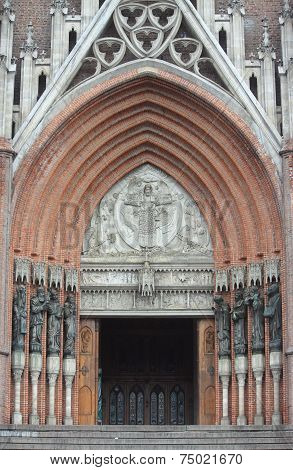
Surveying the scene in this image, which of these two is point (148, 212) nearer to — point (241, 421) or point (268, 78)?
point (268, 78)

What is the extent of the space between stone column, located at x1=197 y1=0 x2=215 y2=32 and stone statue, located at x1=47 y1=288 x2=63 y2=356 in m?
7.43

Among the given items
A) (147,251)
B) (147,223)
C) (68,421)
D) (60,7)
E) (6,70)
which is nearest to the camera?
(68,421)

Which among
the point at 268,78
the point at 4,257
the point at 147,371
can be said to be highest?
the point at 268,78

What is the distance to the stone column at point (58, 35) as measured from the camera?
25562 mm

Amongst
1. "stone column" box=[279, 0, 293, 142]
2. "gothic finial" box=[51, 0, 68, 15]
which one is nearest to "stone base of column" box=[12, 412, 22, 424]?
"stone column" box=[279, 0, 293, 142]

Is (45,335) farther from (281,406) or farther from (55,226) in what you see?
(281,406)

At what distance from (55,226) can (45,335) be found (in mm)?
2651

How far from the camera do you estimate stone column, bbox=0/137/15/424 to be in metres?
23.6

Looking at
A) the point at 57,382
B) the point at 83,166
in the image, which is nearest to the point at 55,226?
the point at 83,166

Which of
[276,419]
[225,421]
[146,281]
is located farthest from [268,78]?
[225,421]

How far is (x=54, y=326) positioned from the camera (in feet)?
81.5

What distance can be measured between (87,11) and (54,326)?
751 cm

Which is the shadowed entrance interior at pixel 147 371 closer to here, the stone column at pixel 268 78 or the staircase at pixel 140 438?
the staircase at pixel 140 438

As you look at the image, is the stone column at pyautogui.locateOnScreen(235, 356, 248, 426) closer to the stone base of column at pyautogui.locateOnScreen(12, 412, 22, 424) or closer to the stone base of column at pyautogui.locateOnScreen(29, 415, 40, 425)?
the stone base of column at pyautogui.locateOnScreen(29, 415, 40, 425)
